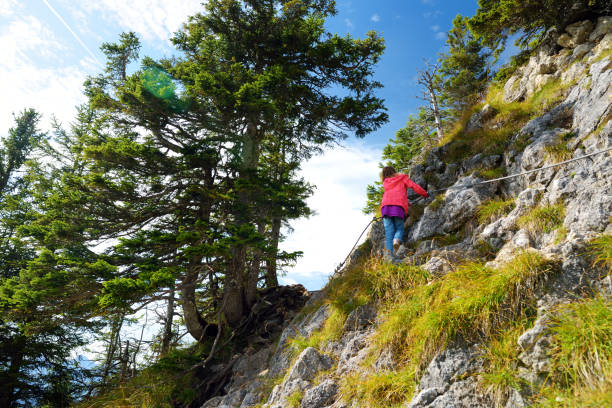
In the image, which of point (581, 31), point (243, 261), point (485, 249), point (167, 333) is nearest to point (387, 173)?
point (485, 249)

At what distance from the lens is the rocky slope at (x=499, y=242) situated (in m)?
2.94

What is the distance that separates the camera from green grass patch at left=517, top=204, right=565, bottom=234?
4.08 m

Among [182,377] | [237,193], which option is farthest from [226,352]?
[237,193]

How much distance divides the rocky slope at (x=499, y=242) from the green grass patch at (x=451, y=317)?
0.09m

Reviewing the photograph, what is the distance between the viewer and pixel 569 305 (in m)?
2.73

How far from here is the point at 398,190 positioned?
6094mm

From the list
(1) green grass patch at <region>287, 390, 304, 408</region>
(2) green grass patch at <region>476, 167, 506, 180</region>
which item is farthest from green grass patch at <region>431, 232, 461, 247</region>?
(1) green grass patch at <region>287, 390, 304, 408</region>

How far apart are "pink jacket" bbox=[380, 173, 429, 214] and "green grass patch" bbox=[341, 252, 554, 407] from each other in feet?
7.56

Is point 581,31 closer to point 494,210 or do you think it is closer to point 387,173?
point 494,210

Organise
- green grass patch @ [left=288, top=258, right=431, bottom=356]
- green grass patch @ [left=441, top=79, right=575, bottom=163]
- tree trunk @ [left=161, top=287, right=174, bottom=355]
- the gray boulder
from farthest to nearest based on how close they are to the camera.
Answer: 1. tree trunk @ [left=161, top=287, right=174, bottom=355]
2. green grass patch @ [left=441, top=79, right=575, bottom=163]
3. green grass patch @ [left=288, top=258, right=431, bottom=356]
4. the gray boulder

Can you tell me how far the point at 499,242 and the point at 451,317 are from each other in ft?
7.03

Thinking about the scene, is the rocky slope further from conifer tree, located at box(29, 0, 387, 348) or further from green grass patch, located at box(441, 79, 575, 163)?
conifer tree, located at box(29, 0, 387, 348)

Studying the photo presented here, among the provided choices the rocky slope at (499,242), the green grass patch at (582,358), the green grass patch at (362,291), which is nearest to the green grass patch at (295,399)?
the rocky slope at (499,242)

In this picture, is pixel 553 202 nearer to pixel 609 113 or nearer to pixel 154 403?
pixel 609 113
